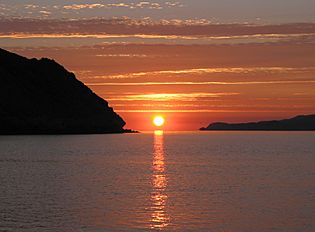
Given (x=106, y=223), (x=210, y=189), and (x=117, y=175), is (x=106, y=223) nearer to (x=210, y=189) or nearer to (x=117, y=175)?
A: (x=210, y=189)

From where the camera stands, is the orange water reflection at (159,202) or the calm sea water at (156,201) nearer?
the calm sea water at (156,201)

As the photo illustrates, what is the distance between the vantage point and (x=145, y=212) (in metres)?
59.4

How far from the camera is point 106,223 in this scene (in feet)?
174

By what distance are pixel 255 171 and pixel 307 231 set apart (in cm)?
6444

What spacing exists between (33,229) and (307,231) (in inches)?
935

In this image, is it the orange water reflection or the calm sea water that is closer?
the calm sea water

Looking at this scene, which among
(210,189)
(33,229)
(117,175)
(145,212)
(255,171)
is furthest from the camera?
(255,171)

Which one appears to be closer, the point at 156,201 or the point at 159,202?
the point at 159,202

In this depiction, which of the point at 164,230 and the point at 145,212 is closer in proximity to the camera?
the point at 164,230

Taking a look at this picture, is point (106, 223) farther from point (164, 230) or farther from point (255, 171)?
point (255, 171)

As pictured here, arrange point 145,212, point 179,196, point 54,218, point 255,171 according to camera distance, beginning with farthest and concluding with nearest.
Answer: point 255,171, point 179,196, point 145,212, point 54,218

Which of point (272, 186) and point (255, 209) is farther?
point (272, 186)

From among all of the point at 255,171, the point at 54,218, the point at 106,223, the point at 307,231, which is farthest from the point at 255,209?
the point at 255,171

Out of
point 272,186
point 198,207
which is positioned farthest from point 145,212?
point 272,186
